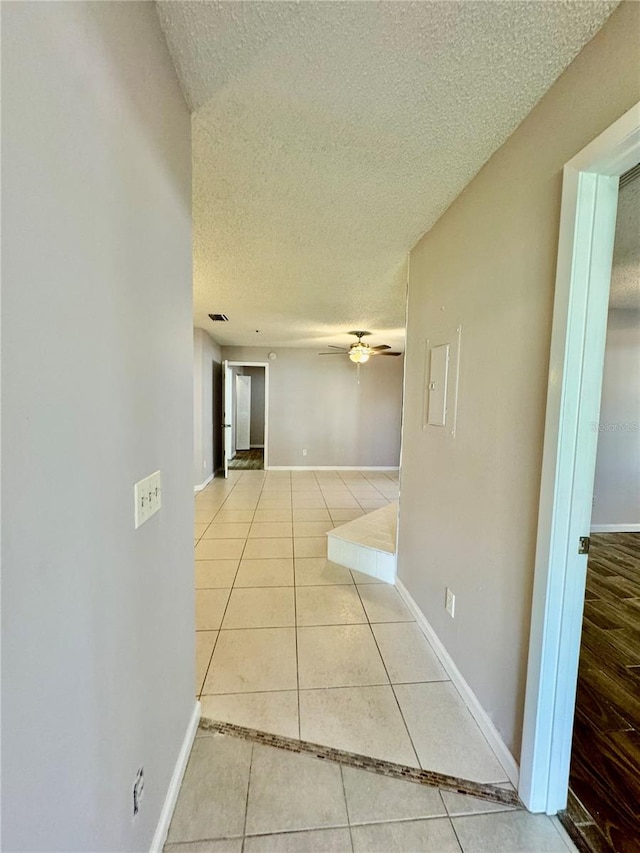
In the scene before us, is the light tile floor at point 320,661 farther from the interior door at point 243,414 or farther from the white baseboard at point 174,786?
the interior door at point 243,414

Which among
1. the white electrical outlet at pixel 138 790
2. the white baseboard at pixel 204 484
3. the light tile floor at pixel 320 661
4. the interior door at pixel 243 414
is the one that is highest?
the interior door at pixel 243 414

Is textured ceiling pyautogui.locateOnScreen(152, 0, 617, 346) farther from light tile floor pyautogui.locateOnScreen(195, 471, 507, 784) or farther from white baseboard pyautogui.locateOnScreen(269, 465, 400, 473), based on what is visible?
white baseboard pyautogui.locateOnScreen(269, 465, 400, 473)

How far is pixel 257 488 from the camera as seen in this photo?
541 cm

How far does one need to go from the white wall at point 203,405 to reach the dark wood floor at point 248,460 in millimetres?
966

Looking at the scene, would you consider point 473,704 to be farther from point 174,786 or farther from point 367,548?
point 367,548

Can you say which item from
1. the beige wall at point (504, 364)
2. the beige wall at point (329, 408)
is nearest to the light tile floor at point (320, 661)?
the beige wall at point (504, 364)

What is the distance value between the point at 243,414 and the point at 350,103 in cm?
819

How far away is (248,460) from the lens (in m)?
7.68

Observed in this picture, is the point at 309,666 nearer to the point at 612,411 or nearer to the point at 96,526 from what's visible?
the point at 96,526

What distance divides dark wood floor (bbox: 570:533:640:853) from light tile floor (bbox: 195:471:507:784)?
12.5 inches

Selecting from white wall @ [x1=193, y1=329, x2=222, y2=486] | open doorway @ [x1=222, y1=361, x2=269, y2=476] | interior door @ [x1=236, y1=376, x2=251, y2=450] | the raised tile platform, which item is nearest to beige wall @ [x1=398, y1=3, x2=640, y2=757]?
the raised tile platform

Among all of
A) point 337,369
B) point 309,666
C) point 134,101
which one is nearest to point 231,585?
point 309,666

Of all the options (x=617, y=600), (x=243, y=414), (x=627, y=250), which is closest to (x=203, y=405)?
(x=243, y=414)

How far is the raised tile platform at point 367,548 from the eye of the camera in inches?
108
